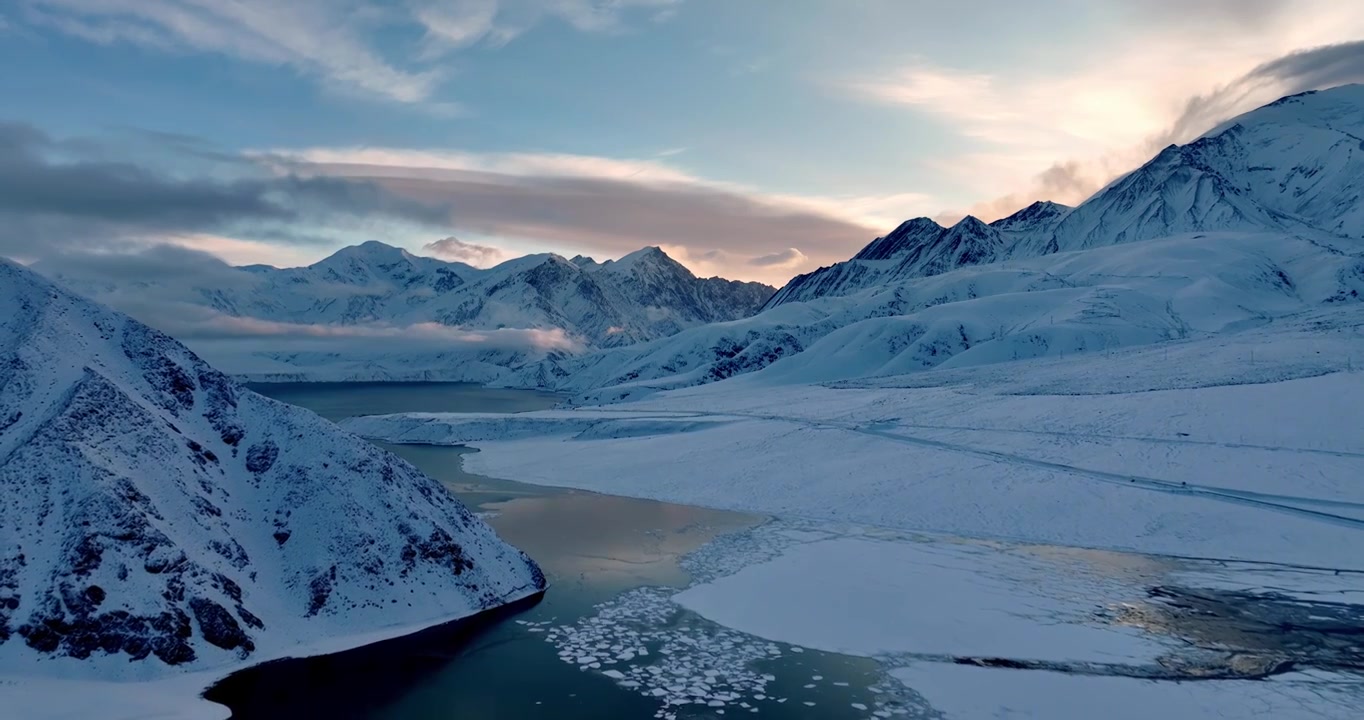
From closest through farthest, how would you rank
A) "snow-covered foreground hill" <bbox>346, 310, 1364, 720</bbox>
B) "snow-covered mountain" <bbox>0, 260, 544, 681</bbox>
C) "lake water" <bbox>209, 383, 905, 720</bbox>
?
"lake water" <bbox>209, 383, 905, 720</bbox>, "snow-covered mountain" <bbox>0, 260, 544, 681</bbox>, "snow-covered foreground hill" <bbox>346, 310, 1364, 720</bbox>

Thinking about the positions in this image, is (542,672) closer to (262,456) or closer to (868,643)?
(868,643)

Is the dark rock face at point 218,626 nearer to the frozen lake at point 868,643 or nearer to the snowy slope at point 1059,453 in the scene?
the frozen lake at point 868,643

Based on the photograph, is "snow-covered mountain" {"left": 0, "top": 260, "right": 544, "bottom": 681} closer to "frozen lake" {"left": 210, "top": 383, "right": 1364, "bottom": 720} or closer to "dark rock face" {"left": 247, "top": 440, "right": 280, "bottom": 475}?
"dark rock face" {"left": 247, "top": 440, "right": 280, "bottom": 475}

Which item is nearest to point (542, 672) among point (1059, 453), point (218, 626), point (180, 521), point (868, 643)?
point (218, 626)

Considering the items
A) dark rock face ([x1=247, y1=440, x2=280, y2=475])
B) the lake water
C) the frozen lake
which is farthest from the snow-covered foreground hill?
dark rock face ([x1=247, y1=440, x2=280, y2=475])

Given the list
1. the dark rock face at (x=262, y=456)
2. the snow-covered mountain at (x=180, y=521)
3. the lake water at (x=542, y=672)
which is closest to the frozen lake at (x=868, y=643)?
the lake water at (x=542, y=672)

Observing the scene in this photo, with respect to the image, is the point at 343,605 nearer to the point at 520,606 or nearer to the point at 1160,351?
the point at 520,606

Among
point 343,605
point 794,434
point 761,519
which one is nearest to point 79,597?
point 343,605

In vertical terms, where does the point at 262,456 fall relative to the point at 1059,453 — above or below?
above
